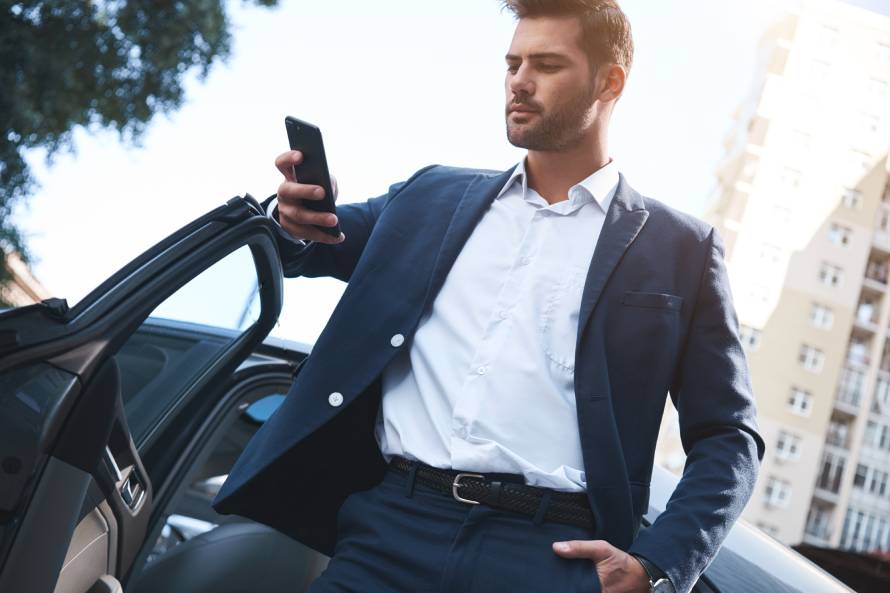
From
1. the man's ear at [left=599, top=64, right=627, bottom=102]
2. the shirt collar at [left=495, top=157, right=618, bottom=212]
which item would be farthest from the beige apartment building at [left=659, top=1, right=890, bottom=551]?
the shirt collar at [left=495, top=157, right=618, bottom=212]

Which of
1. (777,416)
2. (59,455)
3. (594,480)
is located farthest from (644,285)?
(777,416)

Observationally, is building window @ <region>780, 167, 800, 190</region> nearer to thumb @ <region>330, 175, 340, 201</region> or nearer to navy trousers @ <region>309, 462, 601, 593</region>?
thumb @ <region>330, 175, 340, 201</region>

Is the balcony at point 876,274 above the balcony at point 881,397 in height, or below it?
above

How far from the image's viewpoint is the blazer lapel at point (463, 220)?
2244mm

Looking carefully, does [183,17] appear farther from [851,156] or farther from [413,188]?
[851,156]

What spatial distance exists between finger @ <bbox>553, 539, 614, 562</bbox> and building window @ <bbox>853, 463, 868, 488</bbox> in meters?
51.7

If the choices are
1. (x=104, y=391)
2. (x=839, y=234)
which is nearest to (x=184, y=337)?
(x=104, y=391)

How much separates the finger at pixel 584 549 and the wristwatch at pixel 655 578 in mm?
87

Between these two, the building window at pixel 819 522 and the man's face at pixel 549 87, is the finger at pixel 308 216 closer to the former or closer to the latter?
the man's face at pixel 549 87

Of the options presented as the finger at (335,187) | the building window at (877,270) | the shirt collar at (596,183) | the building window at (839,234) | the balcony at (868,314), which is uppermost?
the building window at (839,234)

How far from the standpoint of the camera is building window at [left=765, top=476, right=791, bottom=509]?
4800cm

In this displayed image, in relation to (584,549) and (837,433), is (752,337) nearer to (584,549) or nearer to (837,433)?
(837,433)

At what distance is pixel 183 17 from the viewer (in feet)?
50.9

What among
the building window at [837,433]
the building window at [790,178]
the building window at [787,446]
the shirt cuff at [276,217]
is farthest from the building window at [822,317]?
the shirt cuff at [276,217]
